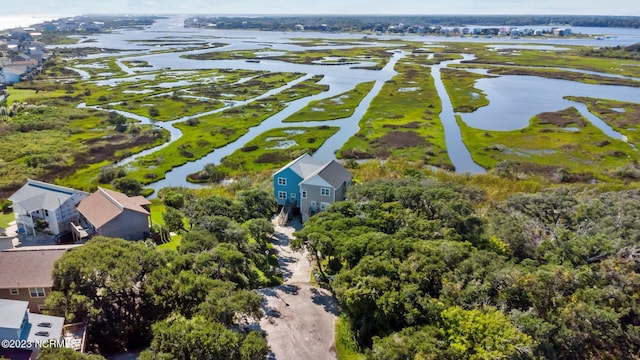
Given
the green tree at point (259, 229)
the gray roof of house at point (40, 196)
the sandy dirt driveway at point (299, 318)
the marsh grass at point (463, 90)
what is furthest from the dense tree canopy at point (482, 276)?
the marsh grass at point (463, 90)

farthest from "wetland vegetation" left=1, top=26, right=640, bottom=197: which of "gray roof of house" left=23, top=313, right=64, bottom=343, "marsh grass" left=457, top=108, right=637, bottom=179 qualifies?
"gray roof of house" left=23, top=313, right=64, bottom=343

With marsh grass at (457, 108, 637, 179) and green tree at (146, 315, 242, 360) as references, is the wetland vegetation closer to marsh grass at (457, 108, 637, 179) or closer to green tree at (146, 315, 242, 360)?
marsh grass at (457, 108, 637, 179)

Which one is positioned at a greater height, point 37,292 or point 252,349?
point 252,349

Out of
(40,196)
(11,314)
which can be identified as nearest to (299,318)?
(11,314)

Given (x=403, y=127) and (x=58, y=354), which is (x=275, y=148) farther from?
(x=58, y=354)

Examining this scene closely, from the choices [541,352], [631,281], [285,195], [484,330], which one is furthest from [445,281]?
[285,195]

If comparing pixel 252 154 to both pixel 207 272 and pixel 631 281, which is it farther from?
pixel 631 281

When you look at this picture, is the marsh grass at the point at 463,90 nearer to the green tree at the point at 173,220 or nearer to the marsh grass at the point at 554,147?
the marsh grass at the point at 554,147
